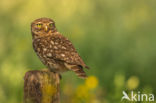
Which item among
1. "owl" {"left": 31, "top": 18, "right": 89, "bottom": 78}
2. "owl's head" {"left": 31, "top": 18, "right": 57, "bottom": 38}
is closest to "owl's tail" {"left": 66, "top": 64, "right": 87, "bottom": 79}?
"owl" {"left": 31, "top": 18, "right": 89, "bottom": 78}

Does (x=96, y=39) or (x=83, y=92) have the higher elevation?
(x=96, y=39)

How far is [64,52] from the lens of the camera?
24.5ft

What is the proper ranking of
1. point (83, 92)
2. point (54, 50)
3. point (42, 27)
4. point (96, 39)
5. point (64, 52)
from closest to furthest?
point (83, 92) → point (64, 52) → point (54, 50) → point (42, 27) → point (96, 39)

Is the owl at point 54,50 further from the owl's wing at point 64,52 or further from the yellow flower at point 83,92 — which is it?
the yellow flower at point 83,92

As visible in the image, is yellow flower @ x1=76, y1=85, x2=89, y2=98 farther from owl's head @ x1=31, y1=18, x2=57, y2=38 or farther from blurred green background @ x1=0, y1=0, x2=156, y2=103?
blurred green background @ x1=0, y1=0, x2=156, y2=103

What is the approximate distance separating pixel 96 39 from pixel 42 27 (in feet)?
12.3

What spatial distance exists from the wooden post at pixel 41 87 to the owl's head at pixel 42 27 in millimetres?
1010

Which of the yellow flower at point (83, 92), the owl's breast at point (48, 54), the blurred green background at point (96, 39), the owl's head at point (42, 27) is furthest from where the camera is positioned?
the blurred green background at point (96, 39)

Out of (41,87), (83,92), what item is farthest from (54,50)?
(83,92)

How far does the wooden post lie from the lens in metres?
6.93

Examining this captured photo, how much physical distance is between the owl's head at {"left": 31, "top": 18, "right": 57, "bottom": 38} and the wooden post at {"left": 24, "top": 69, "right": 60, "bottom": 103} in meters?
1.01

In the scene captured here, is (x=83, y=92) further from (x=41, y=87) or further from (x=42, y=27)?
(x=42, y=27)

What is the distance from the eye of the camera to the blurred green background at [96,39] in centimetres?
1022

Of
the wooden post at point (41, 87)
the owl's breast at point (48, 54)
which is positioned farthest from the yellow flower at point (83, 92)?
the owl's breast at point (48, 54)
